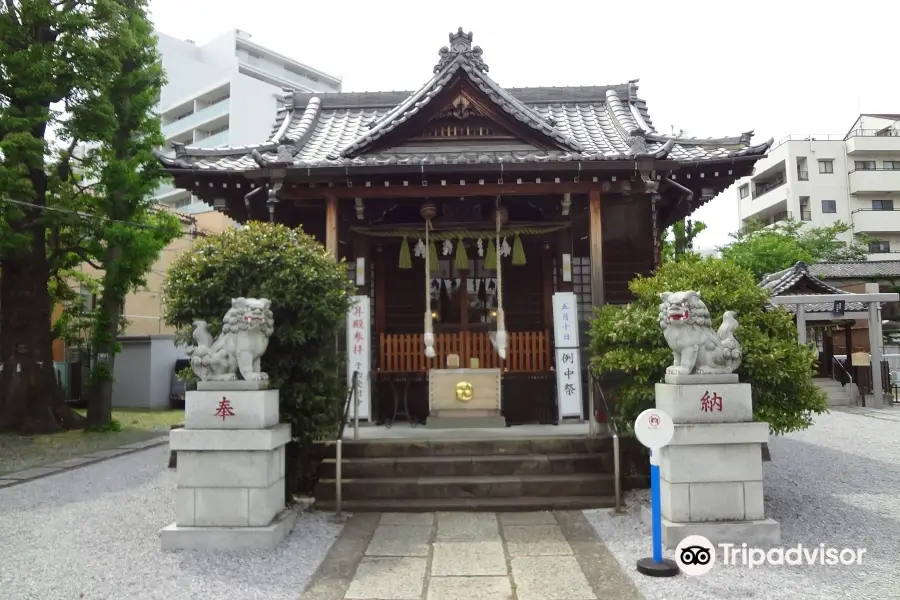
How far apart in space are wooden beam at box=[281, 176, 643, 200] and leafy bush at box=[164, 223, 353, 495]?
2.45m

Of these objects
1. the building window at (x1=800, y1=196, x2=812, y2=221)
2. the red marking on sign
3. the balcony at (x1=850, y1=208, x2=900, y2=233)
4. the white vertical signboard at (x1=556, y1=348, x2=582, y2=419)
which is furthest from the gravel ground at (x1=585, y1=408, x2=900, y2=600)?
the balcony at (x1=850, y1=208, x2=900, y2=233)

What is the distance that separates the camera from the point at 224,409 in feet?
18.8

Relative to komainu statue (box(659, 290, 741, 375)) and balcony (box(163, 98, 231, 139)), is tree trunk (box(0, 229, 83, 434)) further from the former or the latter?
balcony (box(163, 98, 231, 139))

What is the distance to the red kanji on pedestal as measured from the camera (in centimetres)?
573

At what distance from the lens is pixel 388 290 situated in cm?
1110

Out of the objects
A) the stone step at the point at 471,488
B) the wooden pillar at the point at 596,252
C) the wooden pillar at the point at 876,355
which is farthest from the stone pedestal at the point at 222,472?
the wooden pillar at the point at 876,355

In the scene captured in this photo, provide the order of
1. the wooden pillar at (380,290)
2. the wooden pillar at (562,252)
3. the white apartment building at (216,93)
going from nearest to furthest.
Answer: the wooden pillar at (562,252)
the wooden pillar at (380,290)
the white apartment building at (216,93)

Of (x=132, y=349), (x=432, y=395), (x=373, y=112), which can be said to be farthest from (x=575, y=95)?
(x=132, y=349)

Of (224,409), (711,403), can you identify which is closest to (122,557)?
(224,409)

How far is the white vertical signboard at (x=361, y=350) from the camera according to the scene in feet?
29.7

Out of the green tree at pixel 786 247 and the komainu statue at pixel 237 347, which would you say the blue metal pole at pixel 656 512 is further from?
the green tree at pixel 786 247

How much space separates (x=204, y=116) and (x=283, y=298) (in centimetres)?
4442

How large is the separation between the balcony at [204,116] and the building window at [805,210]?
1604 inches

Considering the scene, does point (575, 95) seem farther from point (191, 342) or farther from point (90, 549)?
point (90, 549)
